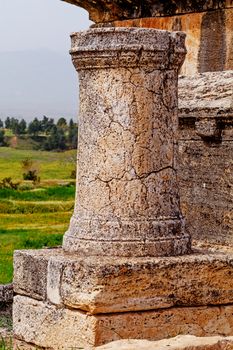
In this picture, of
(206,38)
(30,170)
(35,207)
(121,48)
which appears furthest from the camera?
(30,170)

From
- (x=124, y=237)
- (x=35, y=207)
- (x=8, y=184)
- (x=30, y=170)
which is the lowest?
(x=35, y=207)

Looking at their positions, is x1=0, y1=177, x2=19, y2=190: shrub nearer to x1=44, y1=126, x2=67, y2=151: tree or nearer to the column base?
x1=44, y1=126, x2=67, y2=151: tree

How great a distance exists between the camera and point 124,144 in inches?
248

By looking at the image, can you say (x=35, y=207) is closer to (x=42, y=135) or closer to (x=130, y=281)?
(x=130, y=281)

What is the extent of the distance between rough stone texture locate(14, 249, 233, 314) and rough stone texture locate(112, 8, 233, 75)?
3404 mm

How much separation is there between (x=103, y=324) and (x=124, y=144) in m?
1.02

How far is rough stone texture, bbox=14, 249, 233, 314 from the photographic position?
5.95m

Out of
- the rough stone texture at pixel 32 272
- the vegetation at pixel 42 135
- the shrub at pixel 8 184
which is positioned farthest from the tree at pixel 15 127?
the rough stone texture at pixel 32 272

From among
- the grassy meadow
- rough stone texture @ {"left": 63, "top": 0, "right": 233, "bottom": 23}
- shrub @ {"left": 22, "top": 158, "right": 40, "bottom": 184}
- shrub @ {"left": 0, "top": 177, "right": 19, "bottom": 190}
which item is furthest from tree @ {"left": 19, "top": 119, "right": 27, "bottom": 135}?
rough stone texture @ {"left": 63, "top": 0, "right": 233, "bottom": 23}

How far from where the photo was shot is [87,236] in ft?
20.8

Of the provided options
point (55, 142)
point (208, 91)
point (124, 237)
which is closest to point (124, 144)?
point (124, 237)

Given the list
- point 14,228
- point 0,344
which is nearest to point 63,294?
point 0,344

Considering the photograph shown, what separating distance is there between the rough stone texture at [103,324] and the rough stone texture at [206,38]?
11.5 feet

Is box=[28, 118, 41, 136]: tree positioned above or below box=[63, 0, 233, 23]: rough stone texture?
below
